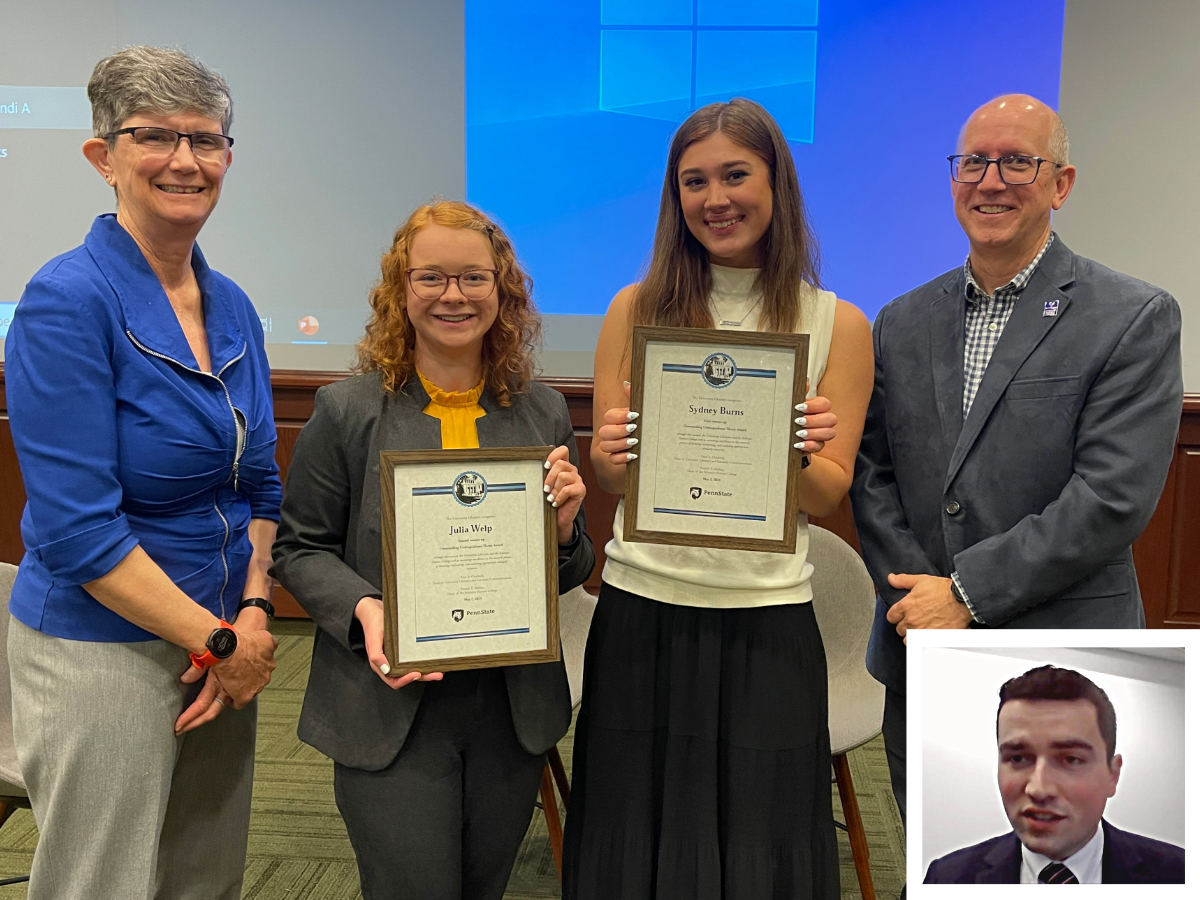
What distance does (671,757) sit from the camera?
1.76 meters

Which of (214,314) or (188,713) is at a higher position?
(214,314)

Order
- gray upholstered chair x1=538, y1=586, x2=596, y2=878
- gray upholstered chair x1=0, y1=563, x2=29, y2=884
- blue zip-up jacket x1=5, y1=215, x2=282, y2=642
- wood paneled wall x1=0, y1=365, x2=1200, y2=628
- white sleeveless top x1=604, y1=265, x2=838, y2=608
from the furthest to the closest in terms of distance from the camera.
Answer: wood paneled wall x1=0, y1=365, x2=1200, y2=628 → gray upholstered chair x1=538, y1=586, x2=596, y2=878 → gray upholstered chair x1=0, y1=563, x2=29, y2=884 → white sleeveless top x1=604, y1=265, x2=838, y2=608 → blue zip-up jacket x1=5, y1=215, x2=282, y2=642

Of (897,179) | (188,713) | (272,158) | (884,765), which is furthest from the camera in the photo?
(272,158)

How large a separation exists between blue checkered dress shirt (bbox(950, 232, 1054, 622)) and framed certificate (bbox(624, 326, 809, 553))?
1.33 feet

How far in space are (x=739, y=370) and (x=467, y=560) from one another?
569 millimetres

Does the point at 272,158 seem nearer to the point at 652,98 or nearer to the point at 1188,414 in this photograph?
the point at 652,98

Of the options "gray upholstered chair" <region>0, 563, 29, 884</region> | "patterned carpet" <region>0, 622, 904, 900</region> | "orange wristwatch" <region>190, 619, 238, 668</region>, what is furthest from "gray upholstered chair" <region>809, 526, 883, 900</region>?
"gray upholstered chair" <region>0, 563, 29, 884</region>

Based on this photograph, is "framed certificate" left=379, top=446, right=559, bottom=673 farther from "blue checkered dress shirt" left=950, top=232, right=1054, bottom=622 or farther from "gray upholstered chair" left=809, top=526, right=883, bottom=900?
"gray upholstered chair" left=809, top=526, right=883, bottom=900

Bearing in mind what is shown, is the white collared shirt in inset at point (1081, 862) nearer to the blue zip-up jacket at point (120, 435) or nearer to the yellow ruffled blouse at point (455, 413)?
the yellow ruffled blouse at point (455, 413)

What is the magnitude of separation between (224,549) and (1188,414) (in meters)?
4.22

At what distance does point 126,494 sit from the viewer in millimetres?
1577

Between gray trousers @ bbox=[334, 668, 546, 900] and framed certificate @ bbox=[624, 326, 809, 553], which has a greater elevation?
framed certificate @ bbox=[624, 326, 809, 553]

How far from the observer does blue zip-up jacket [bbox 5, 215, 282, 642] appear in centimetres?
147

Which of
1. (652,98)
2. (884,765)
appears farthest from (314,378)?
(884,765)
